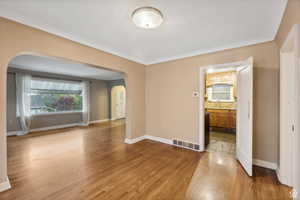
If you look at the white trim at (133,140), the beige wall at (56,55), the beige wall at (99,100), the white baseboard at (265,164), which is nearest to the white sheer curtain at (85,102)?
the beige wall at (99,100)

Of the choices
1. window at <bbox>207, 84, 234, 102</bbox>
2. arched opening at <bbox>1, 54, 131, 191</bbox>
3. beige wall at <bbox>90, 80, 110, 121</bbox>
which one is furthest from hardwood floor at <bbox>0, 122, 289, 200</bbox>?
beige wall at <bbox>90, 80, 110, 121</bbox>

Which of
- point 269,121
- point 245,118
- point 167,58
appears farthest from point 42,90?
point 269,121

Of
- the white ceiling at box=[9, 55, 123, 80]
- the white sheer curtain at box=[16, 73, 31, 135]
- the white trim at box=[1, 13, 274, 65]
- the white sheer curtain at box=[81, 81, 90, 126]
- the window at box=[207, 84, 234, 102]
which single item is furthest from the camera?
the white sheer curtain at box=[81, 81, 90, 126]

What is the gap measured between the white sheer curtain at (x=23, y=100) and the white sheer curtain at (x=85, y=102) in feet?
6.67

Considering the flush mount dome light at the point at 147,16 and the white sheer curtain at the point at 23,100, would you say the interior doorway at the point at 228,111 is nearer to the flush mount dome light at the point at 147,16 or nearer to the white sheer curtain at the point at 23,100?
the flush mount dome light at the point at 147,16

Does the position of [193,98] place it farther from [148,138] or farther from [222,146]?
[148,138]

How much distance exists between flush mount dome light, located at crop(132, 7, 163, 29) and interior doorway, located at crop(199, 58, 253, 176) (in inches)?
64.0

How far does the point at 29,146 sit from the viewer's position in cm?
341

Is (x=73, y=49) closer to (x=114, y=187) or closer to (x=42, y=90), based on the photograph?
(x=114, y=187)

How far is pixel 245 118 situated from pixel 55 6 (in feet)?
11.2

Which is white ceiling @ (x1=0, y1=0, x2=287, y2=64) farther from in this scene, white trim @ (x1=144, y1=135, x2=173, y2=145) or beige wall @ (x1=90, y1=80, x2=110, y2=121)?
beige wall @ (x1=90, y1=80, x2=110, y2=121)

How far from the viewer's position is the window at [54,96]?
5172 mm

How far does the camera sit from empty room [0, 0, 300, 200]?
166 centimetres

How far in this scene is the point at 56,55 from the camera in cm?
217
